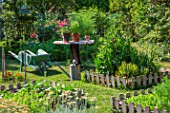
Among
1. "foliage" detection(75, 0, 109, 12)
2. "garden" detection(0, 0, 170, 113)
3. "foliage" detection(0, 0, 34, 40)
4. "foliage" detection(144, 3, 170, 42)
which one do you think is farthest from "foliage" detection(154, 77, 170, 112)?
"foliage" detection(75, 0, 109, 12)

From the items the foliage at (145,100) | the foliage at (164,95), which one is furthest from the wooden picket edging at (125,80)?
the foliage at (164,95)

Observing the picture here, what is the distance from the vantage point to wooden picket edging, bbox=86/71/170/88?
8.99m

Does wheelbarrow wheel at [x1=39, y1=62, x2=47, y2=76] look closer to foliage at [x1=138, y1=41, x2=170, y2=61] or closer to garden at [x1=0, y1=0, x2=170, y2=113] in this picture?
garden at [x1=0, y1=0, x2=170, y2=113]

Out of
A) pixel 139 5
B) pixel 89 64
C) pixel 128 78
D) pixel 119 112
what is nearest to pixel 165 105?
pixel 119 112

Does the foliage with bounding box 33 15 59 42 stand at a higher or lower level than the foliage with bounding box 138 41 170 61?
higher

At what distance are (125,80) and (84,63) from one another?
4290mm

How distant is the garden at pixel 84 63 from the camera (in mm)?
6911

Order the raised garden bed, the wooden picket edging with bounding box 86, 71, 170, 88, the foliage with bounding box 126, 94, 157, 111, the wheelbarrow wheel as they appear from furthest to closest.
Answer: the wheelbarrow wheel < the wooden picket edging with bounding box 86, 71, 170, 88 < the raised garden bed < the foliage with bounding box 126, 94, 157, 111

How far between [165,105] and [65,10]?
15546 millimetres

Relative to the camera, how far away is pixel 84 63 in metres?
13.1

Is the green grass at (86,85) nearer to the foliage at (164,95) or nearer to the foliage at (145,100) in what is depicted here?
the foliage at (145,100)

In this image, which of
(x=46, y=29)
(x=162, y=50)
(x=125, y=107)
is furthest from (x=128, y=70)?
(x=46, y=29)

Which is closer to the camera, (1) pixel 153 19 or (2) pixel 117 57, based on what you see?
(2) pixel 117 57

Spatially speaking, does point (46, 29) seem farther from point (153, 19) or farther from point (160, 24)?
point (160, 24)
